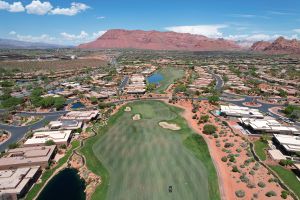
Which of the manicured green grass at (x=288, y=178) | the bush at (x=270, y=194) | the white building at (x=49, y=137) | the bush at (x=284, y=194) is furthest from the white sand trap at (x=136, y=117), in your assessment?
the bush at (x=284, y=194)

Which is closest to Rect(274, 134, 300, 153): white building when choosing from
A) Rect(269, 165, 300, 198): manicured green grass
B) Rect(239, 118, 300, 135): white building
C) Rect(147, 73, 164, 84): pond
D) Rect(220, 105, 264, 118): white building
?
Rect(239, 118, 300, 135): white building

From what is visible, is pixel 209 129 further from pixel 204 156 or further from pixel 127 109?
pixel 127 109

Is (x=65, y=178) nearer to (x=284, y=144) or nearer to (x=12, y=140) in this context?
(x=12, y=140)

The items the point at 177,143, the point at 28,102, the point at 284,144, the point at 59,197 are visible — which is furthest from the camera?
the point at 28,102

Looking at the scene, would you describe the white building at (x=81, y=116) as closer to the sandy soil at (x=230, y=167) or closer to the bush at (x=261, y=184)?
the sandy soil at (x=230, y=167)

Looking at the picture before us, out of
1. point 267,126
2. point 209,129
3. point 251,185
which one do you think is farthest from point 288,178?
point 267,126

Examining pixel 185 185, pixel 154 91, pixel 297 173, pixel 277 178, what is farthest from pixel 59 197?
pixel 154 91

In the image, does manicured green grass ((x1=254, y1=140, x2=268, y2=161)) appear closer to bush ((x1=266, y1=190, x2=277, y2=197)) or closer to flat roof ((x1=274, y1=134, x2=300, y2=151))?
flat roof ((x1=274, y1=134, x2=300, y2=151))
